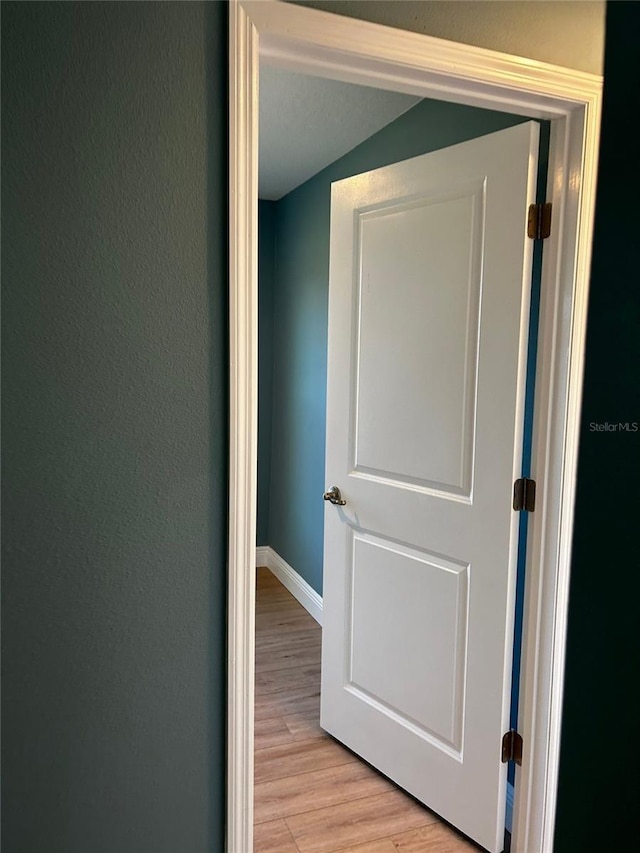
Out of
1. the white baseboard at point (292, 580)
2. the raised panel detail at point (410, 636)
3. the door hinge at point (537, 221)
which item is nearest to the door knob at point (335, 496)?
the raised panel detail at point (410, 636)

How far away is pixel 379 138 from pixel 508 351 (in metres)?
1.45

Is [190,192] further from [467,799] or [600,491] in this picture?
[467,799]

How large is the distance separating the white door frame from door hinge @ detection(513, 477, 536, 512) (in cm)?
4

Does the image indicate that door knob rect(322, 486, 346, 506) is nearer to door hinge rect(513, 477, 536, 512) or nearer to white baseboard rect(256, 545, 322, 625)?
door hinge rect(513, 477, 536, 512)

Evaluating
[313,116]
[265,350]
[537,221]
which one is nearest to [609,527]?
[537,221]

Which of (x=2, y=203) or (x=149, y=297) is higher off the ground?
(x=2, y=203)

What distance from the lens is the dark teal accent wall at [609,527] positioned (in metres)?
1.52

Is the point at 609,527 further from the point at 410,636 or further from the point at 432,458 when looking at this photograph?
the point at 410,636

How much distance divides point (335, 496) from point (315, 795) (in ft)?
3.28

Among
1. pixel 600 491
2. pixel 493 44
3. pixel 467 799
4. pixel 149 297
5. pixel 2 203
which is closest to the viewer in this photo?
pixel 2 203

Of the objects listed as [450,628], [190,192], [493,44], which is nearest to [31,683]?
[190,192]

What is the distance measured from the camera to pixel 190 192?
1.17m

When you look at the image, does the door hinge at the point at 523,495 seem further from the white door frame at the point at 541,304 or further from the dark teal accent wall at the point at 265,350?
the dark teal accent wall at the point at 265,350

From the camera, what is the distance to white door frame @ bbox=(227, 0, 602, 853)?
1.20 metres
